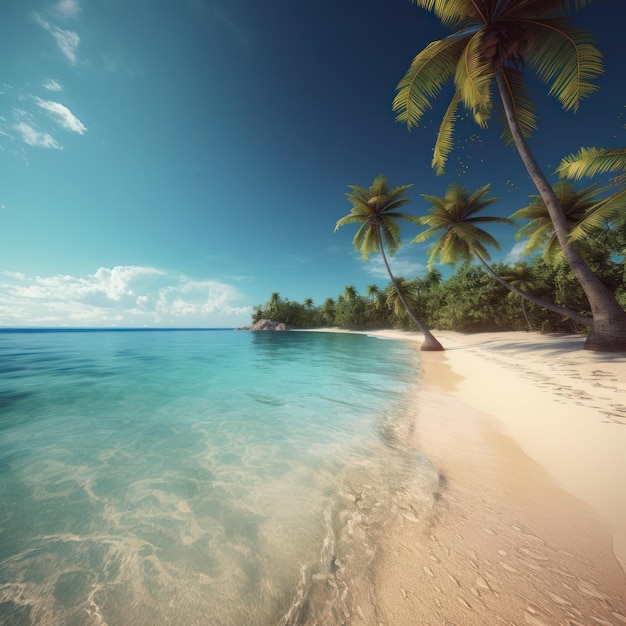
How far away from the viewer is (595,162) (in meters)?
6.36

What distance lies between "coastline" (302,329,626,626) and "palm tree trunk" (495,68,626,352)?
19.0ft

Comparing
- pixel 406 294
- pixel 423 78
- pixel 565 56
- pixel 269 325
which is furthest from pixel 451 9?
pixel 269 325

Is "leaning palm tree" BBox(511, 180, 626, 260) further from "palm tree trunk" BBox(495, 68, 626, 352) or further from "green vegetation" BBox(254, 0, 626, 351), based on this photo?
"palm tree trunk" BBox(495, 68, 626, 352)

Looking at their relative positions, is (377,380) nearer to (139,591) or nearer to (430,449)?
(430,449)

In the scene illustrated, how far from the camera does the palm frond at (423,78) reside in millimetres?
8570

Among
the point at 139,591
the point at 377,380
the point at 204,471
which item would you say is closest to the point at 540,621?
the point at 139,591

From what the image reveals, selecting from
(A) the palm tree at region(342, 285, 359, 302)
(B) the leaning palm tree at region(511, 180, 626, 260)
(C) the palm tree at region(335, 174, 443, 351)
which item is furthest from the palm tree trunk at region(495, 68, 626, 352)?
(A) the palm tree at region(342, 285, 359, 302)

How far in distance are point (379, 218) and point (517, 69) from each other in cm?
963

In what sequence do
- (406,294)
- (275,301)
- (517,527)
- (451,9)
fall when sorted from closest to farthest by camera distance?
1. (517,527)
2. (451,9)
3. (406,294)
4. (275,301)

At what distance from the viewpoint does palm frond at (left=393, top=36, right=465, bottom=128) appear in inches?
337

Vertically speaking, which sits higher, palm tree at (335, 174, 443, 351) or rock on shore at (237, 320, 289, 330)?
palm tree at (335, 174, 443, 351)

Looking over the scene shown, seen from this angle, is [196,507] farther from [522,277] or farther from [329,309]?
[329,309]

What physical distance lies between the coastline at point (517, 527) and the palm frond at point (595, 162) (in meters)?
6.17

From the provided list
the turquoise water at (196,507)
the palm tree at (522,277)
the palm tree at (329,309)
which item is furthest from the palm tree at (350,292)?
the turquoise water at (196,507)
